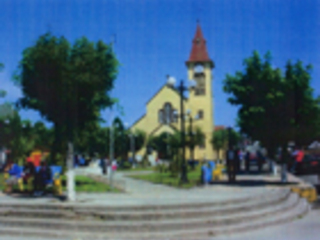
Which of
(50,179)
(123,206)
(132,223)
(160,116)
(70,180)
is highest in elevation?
(160,116)

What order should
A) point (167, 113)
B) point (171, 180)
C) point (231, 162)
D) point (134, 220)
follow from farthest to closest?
point (167, 113), point (171, 180), point (231, 162), point (134, 220)

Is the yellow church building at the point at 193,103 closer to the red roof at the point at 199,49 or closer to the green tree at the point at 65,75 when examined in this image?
the red roof at the point at 199,49

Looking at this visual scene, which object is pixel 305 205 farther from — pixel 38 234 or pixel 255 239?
pixel 38 234

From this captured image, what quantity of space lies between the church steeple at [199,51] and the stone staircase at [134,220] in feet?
182

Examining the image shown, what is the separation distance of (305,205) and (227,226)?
421 centimetres

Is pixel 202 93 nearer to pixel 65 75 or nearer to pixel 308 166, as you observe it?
pixel 308 166

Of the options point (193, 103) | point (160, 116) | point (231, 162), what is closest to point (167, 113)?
point (160, 116)

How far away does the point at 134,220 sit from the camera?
8539 mm

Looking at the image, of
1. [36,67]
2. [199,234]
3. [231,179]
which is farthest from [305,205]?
[36,67]

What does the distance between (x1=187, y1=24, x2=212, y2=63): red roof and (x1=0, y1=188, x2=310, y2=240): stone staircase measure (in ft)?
184

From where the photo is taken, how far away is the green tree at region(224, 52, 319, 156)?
1538 centimetres

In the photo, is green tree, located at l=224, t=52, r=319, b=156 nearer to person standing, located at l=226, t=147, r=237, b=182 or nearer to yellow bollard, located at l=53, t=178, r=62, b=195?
person standing, located at l=226, t=147, r=237, b=182

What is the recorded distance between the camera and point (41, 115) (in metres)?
14.1

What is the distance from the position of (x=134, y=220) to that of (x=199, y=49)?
59017mm
